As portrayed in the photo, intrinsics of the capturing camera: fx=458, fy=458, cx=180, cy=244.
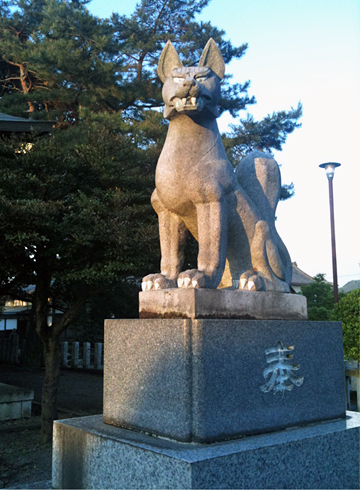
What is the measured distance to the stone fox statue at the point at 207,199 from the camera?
9.82 ft

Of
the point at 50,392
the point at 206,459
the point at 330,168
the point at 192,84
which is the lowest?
the point at 50,392

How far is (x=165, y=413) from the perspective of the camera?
260 centimetres

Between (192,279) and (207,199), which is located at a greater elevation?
(207,199)

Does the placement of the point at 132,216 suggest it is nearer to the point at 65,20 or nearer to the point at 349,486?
the point at 349,486

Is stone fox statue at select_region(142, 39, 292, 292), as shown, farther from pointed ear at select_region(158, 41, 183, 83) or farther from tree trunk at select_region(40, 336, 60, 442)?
tree trunk at select_region(40, 336, 60, 442)

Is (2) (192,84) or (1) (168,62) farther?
(1) (168,62)

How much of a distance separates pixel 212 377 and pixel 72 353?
1431 centimetres

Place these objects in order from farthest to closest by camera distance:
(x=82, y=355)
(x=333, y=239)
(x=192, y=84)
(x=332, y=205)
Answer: (x=82, y=355) < (x=332, y=205) < (x=333, y=239) < (x=192, y=84)

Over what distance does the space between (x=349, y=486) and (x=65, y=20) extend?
11.4 meters

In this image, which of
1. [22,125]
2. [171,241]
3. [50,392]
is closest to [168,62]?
[171,241]

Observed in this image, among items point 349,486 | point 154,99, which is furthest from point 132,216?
point 154,99

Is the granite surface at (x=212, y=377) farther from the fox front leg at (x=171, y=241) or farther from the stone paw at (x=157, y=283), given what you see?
the fox front leg at (x=171, y=241)

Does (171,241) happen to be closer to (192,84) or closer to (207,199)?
(207,199)

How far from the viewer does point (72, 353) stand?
15930 millimetres
